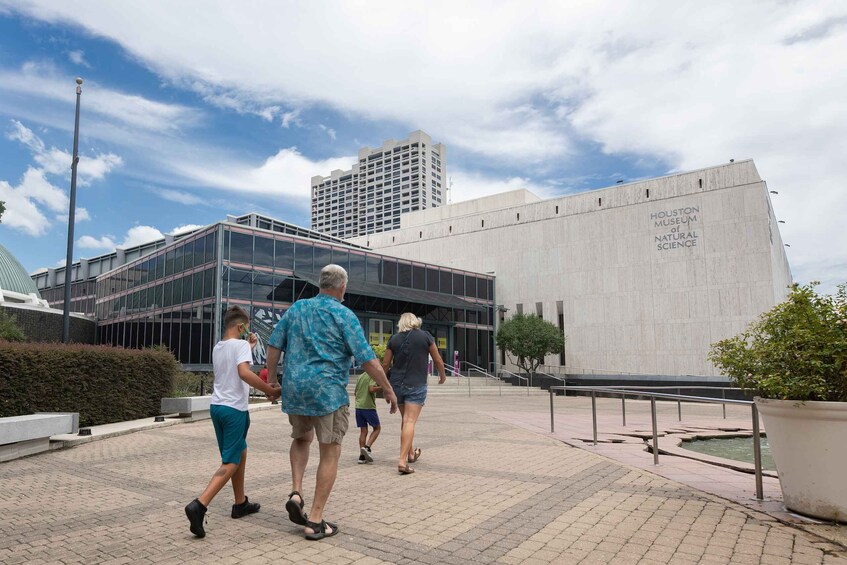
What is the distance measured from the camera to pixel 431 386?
2767 centimetres

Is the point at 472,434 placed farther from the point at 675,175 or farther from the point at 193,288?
the point at 675,175

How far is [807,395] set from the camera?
13.3ft

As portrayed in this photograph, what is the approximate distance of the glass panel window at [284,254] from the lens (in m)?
28.3

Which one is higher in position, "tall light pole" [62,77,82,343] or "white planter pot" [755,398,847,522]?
"tall light pole" [62,77,82,343]

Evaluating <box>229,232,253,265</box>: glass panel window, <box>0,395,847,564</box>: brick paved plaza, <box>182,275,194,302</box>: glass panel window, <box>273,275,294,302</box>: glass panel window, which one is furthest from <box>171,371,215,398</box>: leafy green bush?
<box>182,275,194,302</box>: glass panel window

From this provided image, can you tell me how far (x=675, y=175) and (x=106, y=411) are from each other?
36478 millimetres

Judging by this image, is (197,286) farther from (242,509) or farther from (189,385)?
(242,509)

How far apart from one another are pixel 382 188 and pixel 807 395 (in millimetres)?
140113

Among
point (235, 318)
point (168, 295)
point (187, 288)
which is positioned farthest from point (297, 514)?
point (168, 295)

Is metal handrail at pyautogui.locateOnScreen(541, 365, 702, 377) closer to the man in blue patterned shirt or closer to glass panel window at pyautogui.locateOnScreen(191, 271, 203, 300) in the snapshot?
glass panel window at pyautogui.locateOnScreen(191, 271, 203, 300)

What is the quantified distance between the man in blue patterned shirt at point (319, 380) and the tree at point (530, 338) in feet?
109

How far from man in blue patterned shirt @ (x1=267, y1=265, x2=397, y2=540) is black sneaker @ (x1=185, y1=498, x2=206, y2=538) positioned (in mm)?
559

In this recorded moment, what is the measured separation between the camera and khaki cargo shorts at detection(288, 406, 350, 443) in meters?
3.93

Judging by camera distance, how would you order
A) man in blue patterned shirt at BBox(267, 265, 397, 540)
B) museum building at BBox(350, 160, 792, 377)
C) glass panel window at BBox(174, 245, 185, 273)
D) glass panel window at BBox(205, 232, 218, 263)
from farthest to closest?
museum building at BBox(350, 160, 792, 377)
glass panel window at BBox(174, 245, 185, 273)
glass panel window at BBox(205, 232, 218, 263)
man in blue patterned shirt at BBox(267, 265, 397, 540)
